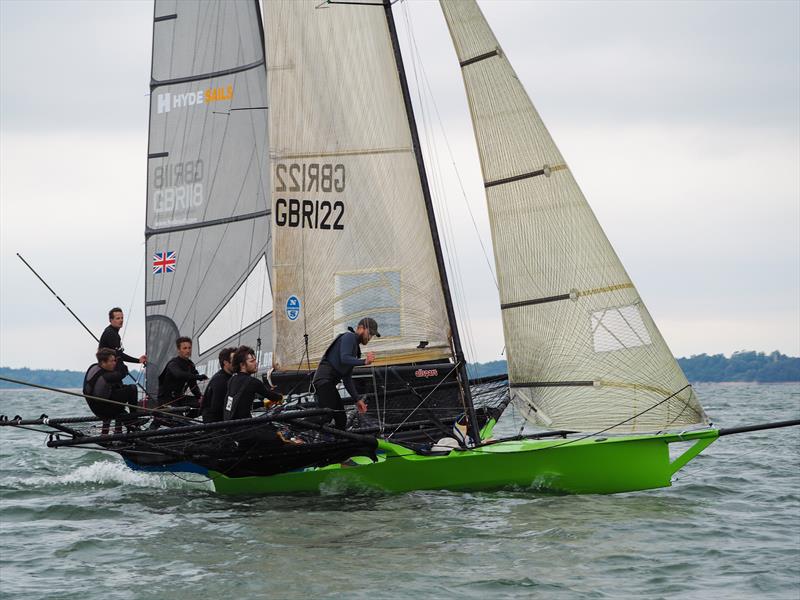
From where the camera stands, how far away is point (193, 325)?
20.2 metres

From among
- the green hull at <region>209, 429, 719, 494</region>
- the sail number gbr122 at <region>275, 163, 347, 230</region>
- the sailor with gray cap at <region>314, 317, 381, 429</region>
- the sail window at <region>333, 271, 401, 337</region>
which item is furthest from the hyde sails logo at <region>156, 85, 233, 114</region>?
the green hull at <region>209, 429, 719, 494</region>

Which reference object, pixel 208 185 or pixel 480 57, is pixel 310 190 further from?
pixel 208 185

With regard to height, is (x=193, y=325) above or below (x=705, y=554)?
above

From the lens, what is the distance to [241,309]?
20141 mm

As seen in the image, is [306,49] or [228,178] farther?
[228,178]

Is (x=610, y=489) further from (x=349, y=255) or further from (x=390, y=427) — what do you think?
(x=349, y=255)

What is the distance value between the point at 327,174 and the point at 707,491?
630 cm

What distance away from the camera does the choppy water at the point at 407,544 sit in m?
9.50

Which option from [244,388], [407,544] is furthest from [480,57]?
[407,544]

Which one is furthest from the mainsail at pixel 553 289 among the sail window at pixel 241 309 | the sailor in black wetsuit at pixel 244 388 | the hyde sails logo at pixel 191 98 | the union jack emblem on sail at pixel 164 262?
the union jack emblem on sail at pixel 164 262

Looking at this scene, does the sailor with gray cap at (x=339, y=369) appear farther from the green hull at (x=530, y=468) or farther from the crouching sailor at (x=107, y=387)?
the crouching sailor at (x=107, y=387)

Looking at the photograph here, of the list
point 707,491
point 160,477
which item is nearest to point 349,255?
point 160,477

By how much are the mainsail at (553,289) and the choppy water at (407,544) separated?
1.13 m

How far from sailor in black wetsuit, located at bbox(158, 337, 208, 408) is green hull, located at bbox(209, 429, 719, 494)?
276 cm
